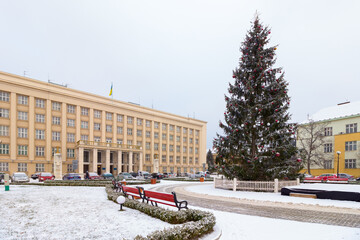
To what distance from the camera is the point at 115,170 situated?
6062 cm

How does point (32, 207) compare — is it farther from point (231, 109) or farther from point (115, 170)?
point (115, 170)

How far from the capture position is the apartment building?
150 feet

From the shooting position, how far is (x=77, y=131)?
2192 inches

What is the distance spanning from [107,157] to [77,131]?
868 cm

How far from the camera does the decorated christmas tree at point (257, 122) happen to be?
20.6m

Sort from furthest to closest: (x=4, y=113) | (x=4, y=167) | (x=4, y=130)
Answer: (x=4, y=113)
(x=4, y=130)
(x=4, y=167)

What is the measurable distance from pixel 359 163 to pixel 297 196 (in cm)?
3686

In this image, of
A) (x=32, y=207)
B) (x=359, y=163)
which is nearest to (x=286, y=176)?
(x=32, y=207)

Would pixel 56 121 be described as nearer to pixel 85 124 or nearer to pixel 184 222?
pixel 85 124

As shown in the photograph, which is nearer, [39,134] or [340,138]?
[340,138]

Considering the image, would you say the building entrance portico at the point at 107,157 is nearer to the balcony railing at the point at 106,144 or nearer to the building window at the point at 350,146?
the balcony railing at the point at 106,144

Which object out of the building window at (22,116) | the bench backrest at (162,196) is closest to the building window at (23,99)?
the building window at (22,116)

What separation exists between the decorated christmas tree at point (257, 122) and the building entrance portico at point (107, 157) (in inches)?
1482

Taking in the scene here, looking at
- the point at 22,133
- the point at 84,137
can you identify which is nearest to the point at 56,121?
the point at 22,133
